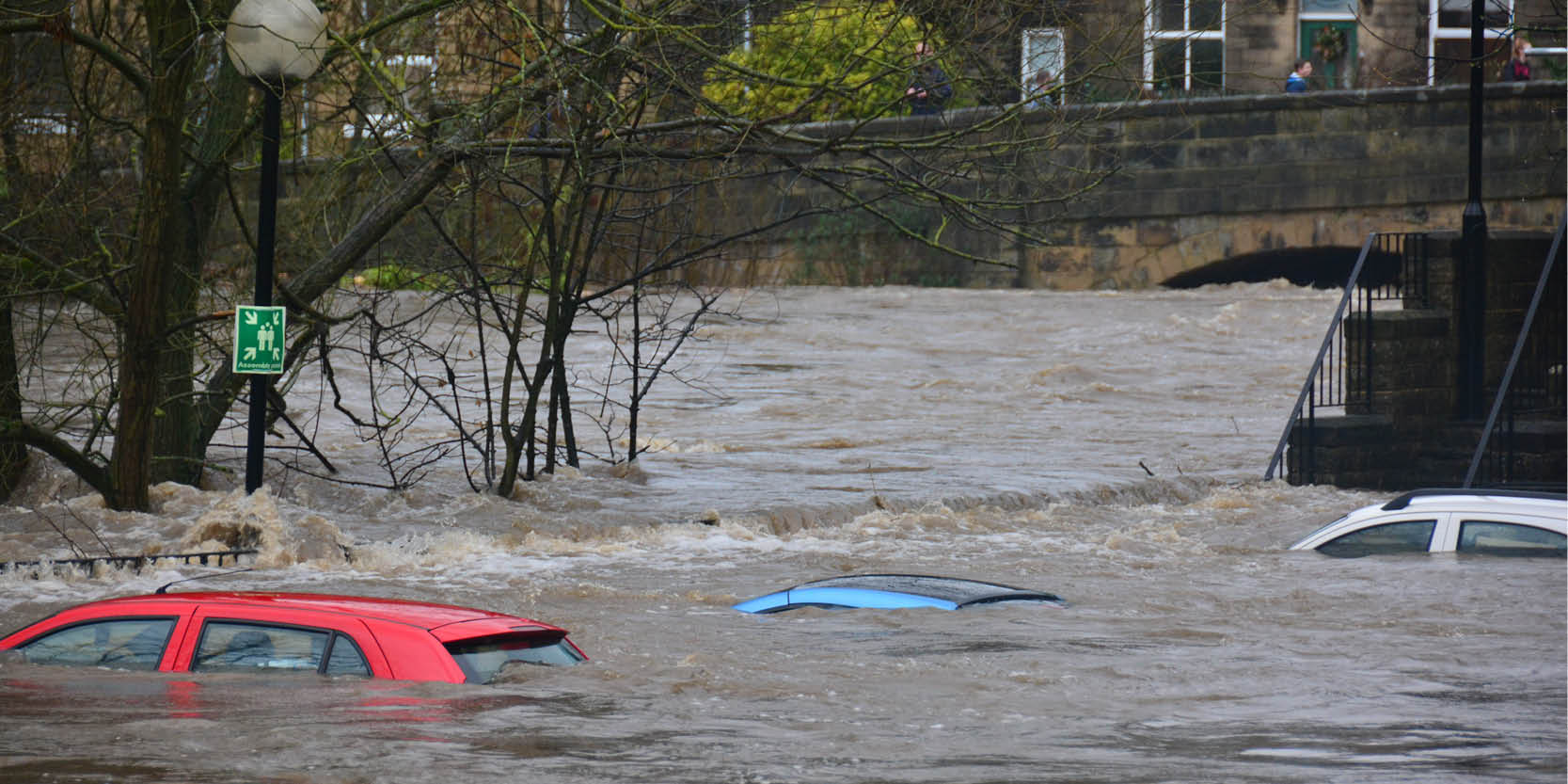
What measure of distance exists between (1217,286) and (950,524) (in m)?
22.0

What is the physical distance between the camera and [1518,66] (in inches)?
1293

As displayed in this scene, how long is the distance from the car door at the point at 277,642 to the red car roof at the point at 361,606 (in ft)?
0.25

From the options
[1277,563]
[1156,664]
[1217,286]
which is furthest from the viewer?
[1217,286]

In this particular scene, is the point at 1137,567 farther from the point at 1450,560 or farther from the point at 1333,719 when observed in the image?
the point at 1333,719

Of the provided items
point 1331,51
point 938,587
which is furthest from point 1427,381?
point 1331,51

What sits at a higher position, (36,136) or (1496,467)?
(36,136)

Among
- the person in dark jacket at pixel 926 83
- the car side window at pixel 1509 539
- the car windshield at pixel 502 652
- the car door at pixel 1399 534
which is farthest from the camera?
the person in dark jacket at pixel 926 83

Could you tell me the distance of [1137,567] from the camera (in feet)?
45.5

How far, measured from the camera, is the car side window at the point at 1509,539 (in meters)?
11.2

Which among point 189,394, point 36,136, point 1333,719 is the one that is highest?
point 36,136

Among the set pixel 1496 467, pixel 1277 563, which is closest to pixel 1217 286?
pixel 1496 467

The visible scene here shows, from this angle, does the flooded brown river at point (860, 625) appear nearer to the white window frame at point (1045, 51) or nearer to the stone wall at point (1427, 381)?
the stone wall at point (1427, 381)

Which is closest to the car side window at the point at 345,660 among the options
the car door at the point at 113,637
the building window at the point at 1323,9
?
the car door at the point at 113,637

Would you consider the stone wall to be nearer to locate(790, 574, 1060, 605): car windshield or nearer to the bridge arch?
locate(790, 574, 1060, 605): car windshield
